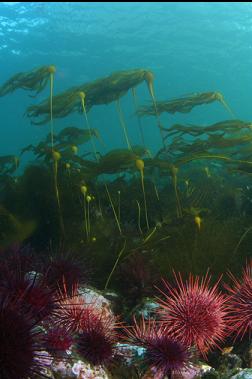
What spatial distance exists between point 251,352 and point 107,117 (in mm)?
69916

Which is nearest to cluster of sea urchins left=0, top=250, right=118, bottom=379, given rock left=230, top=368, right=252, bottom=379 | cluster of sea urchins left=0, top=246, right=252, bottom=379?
cluster of sea urchins left=0, top=246, right=252, bottom=379

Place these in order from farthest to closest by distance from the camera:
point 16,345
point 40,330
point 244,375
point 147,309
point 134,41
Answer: point 134,41 → point 147,309 → point 244,375 → point 40,330 → point 16,345

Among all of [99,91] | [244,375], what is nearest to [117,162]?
[99,91]

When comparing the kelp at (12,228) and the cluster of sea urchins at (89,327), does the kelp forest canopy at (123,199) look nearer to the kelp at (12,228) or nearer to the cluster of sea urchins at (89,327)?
the kelp at (12,228)

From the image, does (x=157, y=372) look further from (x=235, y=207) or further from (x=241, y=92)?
(x=241, y=92)

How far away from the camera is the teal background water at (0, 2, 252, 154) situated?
113ft

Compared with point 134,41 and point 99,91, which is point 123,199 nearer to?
point 99,91

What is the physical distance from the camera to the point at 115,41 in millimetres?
41094

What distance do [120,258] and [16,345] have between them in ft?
11.6

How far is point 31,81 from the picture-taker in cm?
820

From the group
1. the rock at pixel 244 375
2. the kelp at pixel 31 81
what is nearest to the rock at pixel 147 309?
the rock at pixel 244 375

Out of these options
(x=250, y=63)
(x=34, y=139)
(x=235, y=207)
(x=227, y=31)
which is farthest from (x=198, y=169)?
Answer: (x=34, y=139)

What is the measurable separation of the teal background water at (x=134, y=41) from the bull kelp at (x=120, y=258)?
2840 cm

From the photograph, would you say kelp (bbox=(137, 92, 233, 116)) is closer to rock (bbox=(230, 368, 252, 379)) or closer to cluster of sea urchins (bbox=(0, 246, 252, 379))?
cluster of sea urchins (bbox=(0, 246, 252, 379))
